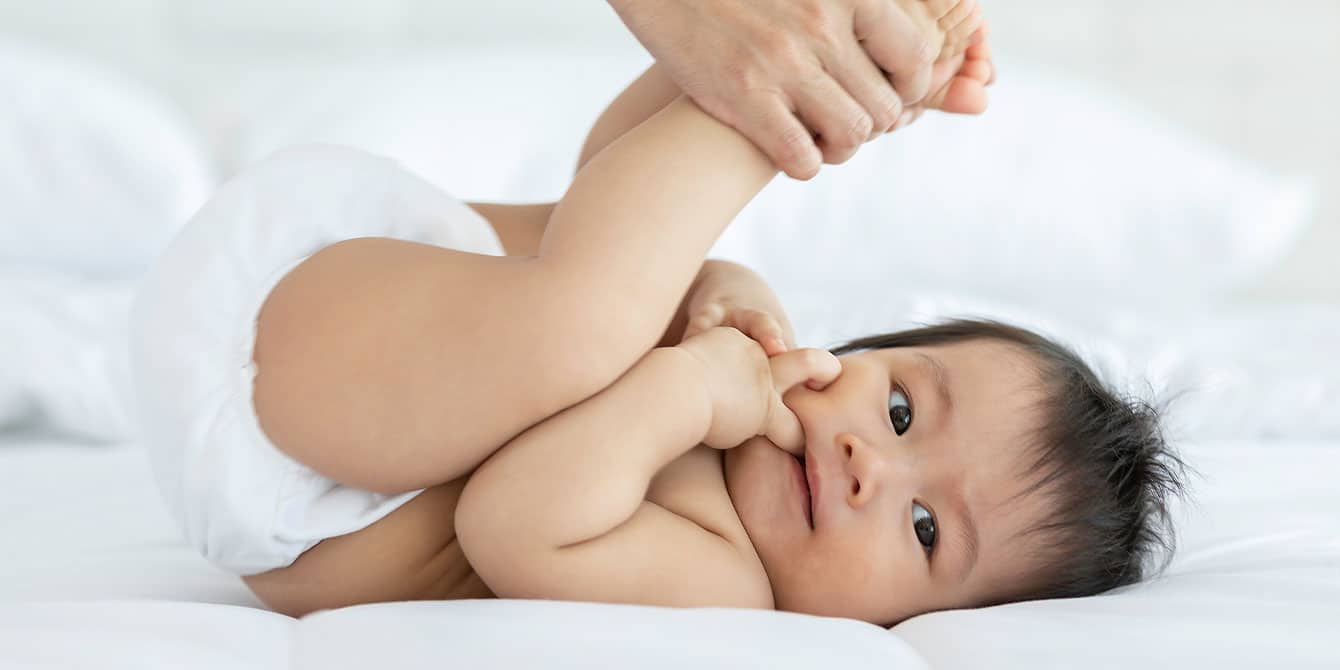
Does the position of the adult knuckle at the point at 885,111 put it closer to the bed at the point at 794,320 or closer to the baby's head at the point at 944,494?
the baby's head at the point at 944,494

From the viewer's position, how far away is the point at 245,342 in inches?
30.8

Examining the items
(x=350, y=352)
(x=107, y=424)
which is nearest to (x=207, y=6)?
(x=107, y=424)

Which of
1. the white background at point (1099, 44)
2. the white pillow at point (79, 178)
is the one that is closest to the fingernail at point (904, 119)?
the white pillow at point (79, 178)

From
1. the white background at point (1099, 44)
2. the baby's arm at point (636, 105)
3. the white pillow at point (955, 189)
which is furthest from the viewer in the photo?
the white background at point (1099, 44)

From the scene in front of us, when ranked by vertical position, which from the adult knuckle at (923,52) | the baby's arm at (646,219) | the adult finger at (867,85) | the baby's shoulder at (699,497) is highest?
the adult knuckle at (923,52)

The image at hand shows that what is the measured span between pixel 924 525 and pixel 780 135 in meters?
0.32

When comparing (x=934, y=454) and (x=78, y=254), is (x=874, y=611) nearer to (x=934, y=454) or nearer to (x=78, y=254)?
(x=934, y=454)

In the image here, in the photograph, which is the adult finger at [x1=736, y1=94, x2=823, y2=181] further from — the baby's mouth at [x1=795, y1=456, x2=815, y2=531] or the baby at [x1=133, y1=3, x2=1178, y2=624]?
the baby's mouth at [x1=795, y1=456, x2=815, y2=531]

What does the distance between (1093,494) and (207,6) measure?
208 centimetres

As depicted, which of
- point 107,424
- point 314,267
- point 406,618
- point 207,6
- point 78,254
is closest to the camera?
point 406,618

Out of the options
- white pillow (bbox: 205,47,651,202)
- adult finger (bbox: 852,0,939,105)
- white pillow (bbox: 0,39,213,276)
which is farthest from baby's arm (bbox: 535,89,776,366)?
white pillow (bbox: 0,39,213,276)

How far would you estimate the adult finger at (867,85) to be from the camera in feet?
2.74

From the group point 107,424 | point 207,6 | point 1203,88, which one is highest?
point 1203,88

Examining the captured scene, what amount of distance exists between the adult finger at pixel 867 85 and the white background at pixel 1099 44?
1.61m
